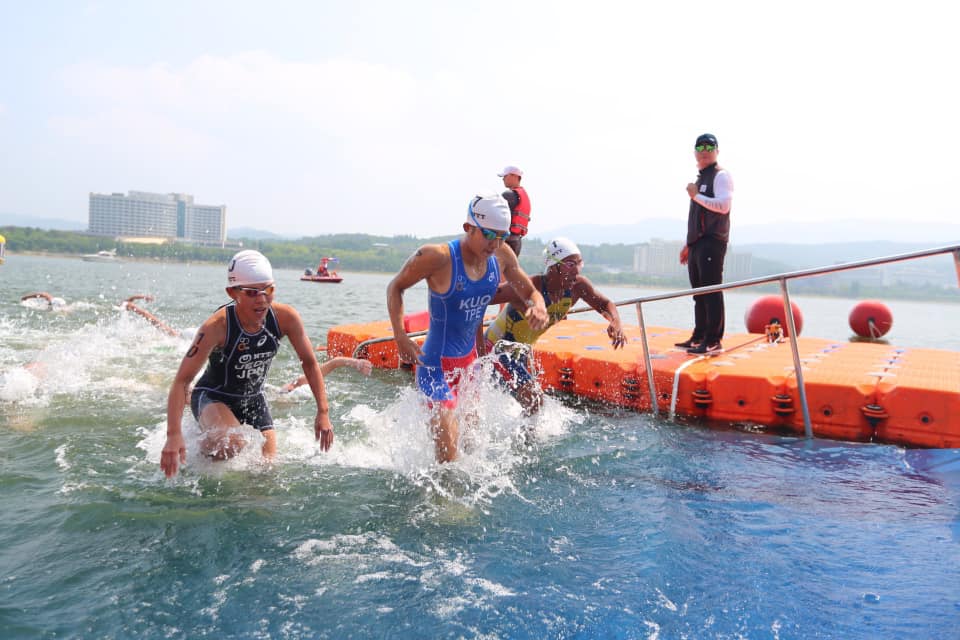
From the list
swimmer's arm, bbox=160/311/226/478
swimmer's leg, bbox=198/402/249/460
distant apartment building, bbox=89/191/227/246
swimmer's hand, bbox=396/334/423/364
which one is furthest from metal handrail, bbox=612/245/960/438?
distant apartment building, bbox=89/191/227/246

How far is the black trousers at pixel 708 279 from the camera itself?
8727 mm

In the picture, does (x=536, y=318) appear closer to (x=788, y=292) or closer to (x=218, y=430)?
(x=218, y=430)

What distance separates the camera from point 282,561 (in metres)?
3.81

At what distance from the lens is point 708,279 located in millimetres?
8766

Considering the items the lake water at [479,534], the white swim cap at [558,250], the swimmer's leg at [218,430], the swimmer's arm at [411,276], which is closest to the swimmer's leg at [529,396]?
the lake water at [479,534]

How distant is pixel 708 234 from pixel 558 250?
295 centimetres

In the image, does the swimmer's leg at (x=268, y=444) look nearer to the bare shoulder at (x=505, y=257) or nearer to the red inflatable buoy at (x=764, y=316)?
the bare shoulder at (x=505, y=257)

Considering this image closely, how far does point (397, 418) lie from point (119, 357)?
7160mm

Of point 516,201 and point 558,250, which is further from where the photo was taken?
point 516,201

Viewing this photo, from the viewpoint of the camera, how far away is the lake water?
325cm

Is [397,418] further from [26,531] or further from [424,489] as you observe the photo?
[26,531]

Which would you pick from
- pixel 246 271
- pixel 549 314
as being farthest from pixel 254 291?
pixel 549 314

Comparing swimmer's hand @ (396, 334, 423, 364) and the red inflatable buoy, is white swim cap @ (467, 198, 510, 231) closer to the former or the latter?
swimmer's hand @ (396, 334, 423, 364)

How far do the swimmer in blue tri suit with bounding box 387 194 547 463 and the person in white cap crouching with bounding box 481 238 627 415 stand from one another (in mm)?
1205
